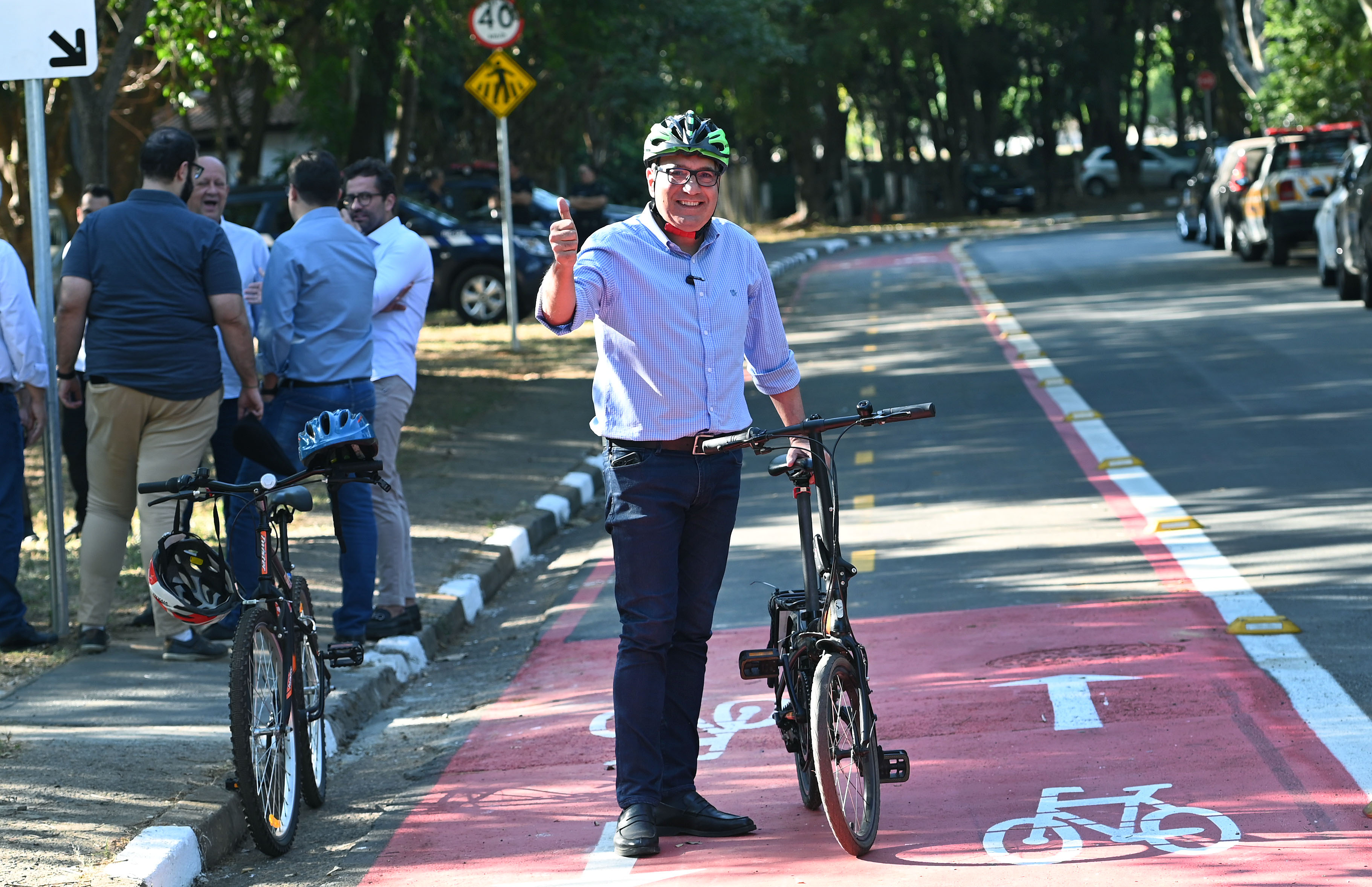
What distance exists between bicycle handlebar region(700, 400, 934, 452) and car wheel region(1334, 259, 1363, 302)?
15.4m

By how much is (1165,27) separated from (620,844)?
58326mm

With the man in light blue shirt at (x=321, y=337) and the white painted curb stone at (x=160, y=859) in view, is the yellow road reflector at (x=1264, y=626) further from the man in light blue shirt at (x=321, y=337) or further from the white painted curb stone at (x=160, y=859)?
the white painted curb stone at (x=160, y=859)

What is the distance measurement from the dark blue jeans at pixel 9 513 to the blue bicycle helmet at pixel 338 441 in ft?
7.75

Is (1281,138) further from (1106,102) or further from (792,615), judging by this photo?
(1106,102)

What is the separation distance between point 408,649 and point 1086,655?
2.95 m

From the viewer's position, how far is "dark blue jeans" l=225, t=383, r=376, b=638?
292 inches

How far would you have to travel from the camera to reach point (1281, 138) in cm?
2459

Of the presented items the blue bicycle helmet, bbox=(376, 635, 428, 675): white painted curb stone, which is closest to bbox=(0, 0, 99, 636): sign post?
bbox=(376, 635, 428, 675): white painted curb stone

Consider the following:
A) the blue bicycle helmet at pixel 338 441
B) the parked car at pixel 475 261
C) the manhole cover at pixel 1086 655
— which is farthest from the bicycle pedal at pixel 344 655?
the parked car at pixel 475 261

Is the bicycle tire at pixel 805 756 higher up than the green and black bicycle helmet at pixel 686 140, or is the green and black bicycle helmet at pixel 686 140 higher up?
the green and black bicycle helmet at pixel 686 140

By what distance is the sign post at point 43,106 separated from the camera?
25.0ft

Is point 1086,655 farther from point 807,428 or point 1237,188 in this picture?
point 1237,188

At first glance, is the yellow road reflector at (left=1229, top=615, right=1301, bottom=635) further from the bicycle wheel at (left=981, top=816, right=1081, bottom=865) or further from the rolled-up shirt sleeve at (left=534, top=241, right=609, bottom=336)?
the rolled-up shirt sleeve at (left=534, top=241, right=609, bottom=336)

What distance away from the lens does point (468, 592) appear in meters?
8.91
